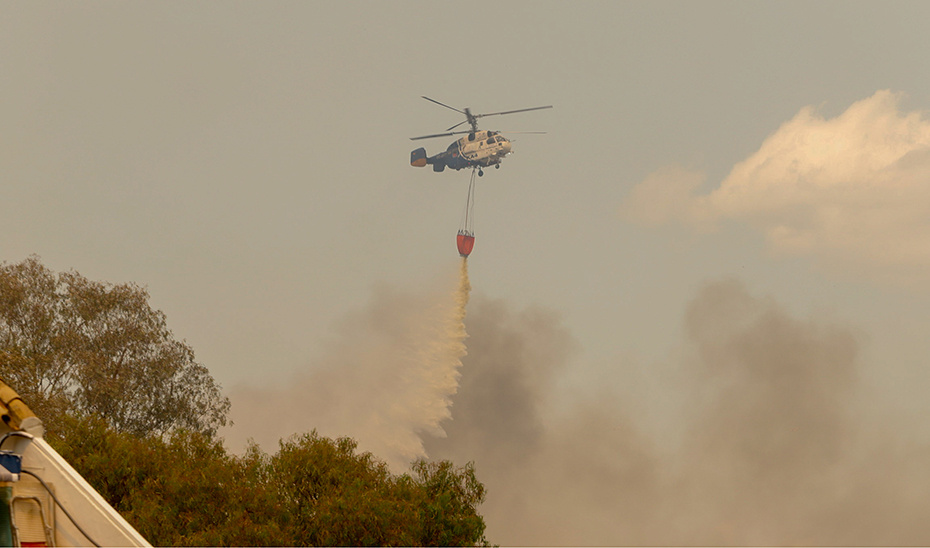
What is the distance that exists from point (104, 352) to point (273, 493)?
32.7 m

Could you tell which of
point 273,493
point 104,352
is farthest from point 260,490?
point 104,352

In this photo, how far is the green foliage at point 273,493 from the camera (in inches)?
1401

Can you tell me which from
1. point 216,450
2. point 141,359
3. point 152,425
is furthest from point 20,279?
point 216,450

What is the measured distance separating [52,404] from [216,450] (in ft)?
57.1

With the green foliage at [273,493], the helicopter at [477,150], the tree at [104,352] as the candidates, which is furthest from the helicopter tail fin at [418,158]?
the green foliage at [273,493]

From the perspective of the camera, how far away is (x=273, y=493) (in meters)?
38.0

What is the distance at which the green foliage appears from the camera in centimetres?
3559

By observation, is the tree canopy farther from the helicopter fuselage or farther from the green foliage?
the helicopter fuselage

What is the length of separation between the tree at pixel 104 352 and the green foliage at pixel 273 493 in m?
19.1

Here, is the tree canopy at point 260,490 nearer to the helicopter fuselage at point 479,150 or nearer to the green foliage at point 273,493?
the green foliage at point 273,493

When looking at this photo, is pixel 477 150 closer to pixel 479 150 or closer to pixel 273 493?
pixel 479 150

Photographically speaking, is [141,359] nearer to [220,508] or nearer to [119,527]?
[220,508]

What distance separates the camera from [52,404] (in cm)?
5366

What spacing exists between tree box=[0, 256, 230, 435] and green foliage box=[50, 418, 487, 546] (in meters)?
19.1
